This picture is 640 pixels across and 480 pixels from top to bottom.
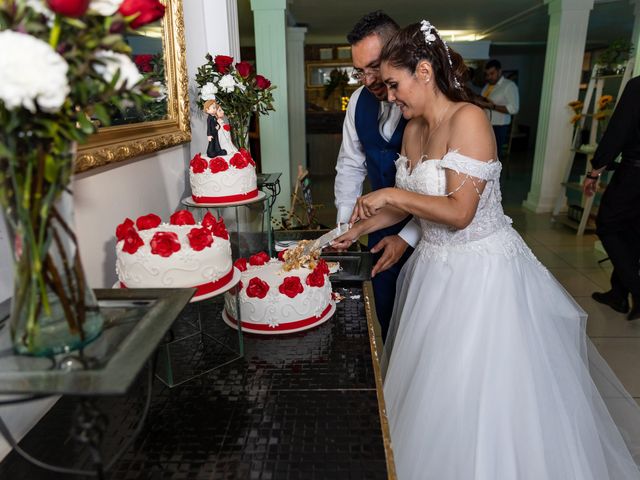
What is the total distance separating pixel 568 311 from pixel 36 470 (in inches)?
62.5

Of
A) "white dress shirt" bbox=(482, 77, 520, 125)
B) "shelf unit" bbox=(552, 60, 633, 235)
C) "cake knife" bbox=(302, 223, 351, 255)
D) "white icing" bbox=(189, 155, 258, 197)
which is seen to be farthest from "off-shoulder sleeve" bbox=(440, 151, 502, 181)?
"white dress shirt" bbox=(482, 77, 520, 125)

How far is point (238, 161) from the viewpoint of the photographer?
5.30ft

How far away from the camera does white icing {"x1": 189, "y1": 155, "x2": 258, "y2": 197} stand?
62.2 inches

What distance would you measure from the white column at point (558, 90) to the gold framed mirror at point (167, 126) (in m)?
5.13

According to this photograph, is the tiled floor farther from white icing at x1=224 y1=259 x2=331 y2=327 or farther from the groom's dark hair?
the groom's dark hair

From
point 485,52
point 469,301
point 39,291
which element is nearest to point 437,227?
point 469,301

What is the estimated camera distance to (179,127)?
1.84 metres

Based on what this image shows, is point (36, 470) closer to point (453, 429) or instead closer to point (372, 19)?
point (453, 429)

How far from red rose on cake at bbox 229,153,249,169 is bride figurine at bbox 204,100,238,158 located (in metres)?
0.04

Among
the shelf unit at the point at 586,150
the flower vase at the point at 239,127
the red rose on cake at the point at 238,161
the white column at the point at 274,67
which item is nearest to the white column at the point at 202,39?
the flower vase at the point at 239,127

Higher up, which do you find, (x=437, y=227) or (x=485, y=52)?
(x=485, y=52)

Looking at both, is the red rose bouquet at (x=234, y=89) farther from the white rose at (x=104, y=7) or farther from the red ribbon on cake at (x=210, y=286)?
the white rose at (x=104, y=7)

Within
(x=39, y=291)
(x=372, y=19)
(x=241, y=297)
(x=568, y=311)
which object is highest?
(x=372, y=19)

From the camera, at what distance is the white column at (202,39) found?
2006 millimetres
